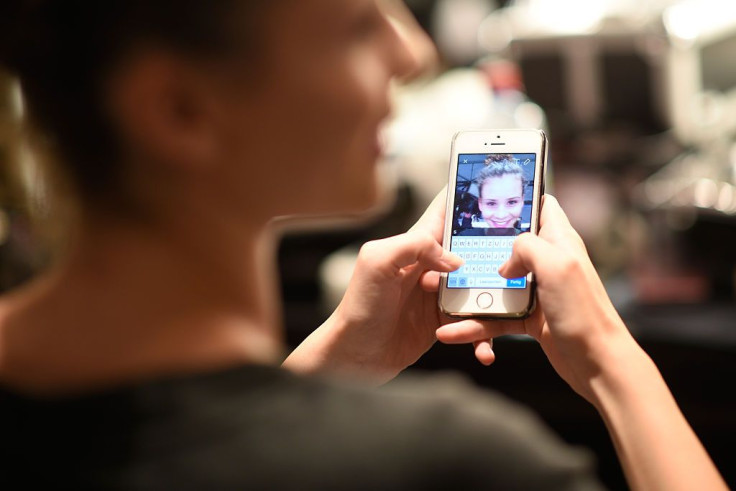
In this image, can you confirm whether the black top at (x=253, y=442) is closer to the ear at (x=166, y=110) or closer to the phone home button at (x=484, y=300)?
the ear at (x=166, y=110)

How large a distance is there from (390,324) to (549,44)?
1.72m

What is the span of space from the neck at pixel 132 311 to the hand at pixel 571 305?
29cm

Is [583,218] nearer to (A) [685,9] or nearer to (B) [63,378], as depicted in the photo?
(A) [685,9]

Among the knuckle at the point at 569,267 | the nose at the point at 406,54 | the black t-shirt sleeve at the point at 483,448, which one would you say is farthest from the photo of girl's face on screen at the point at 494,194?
the black t-shirt sleeve at the point at 483,448

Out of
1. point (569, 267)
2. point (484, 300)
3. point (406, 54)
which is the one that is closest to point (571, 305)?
point (569, 267)

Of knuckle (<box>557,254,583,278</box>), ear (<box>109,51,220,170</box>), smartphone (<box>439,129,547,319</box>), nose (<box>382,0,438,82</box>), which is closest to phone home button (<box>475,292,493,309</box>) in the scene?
smartphone (<box>439,129,547,319</box>)

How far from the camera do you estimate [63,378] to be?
16.9 inches

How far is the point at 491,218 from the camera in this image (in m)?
0.82

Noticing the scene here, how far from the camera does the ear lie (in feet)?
1.39

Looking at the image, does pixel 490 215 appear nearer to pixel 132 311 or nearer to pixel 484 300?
pixel 484 300

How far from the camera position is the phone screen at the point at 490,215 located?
80 cm

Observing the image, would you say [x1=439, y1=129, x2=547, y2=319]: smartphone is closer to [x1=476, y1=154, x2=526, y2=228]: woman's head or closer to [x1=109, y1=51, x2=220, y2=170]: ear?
[x1=476, y1=154, x2=526, y2=228]: woman's head

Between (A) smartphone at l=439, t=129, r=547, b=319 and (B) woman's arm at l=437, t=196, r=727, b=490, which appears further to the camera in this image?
(A) smartphone at l=439, t=129, r=547, b=319

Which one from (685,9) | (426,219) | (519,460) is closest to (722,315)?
(685,9)
